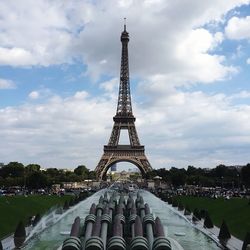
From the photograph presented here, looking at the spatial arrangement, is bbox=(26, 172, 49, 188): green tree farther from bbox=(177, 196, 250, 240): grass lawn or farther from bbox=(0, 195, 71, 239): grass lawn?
bbox=(177, 196, 250, 240): grass lawn

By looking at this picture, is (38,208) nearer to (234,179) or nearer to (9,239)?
(9,239)

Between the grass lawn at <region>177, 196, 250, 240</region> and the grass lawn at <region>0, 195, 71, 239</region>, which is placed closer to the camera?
the grass lawn at <region>177, 196, 250, 240</region>

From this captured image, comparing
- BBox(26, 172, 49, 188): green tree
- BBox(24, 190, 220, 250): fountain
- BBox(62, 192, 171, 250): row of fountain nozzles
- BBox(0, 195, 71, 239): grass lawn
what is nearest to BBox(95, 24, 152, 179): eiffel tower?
BBox(26, 172, 49, 188): green tree

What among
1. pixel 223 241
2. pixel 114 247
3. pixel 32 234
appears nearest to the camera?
pixel 114 247

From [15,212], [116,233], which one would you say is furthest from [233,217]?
[116,233]

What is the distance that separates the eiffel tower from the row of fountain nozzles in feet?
340

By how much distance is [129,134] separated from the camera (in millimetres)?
134875

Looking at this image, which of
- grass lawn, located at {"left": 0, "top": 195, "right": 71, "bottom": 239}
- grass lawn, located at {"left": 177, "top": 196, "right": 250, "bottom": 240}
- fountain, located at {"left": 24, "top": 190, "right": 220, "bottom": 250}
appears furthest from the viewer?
grass lawn, located at {"left": 0, "top": 195, "right": 71, "bottom": 239}

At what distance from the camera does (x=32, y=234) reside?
3027 centimetres

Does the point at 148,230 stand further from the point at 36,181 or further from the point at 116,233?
the point at 36,181

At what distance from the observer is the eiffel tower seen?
434ft

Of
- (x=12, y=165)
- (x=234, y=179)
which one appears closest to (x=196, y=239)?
(x=234, y=179)

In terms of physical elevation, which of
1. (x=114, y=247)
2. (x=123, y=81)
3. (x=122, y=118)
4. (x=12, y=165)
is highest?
(x=123, y=81)

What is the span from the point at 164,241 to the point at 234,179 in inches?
4063
